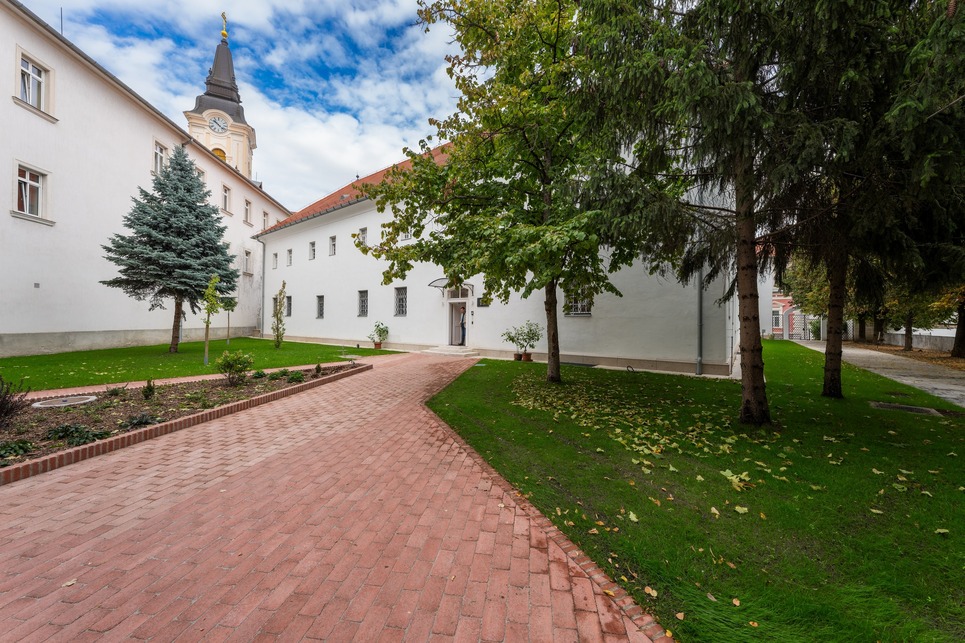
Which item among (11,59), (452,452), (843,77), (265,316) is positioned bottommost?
(452,452)

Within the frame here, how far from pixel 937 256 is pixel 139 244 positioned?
21.8 m

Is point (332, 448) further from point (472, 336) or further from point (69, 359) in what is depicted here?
point (69, 359)

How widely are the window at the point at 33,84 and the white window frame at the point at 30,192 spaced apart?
2238 millimetres

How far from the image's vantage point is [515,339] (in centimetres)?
1478

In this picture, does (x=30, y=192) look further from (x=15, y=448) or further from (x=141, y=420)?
(x=15, y=448)

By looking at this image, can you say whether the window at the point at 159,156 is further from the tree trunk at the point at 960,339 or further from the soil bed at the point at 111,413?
the tree trunk at the point at 960,339

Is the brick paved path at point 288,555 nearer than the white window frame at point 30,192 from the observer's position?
Yes

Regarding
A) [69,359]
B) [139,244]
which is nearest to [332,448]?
[69,359]

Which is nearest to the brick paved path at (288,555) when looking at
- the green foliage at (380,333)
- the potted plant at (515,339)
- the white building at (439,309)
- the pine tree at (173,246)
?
the white building at (439,309)

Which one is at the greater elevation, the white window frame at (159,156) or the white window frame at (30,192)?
the white window frame at (159,156)

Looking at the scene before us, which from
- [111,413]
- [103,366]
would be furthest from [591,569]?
[103,366]

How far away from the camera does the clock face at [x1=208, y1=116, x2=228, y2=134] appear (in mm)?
34062

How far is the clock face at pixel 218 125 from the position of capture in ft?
112

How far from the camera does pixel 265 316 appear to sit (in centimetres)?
2800
